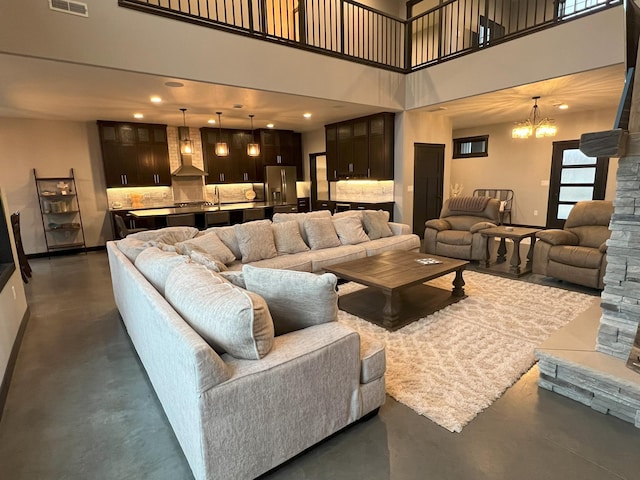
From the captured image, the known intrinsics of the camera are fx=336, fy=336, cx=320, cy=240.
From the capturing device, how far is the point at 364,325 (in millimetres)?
3211

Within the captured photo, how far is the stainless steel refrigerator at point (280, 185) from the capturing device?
905 cm

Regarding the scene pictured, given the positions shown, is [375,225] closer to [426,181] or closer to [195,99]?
[426,181]

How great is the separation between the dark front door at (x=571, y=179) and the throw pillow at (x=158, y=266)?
27.6 feet

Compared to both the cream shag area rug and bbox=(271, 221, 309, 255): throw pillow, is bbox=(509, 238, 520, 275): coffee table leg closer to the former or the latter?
the cream shag area rug

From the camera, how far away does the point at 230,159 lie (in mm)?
8711

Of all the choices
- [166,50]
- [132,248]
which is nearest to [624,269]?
[132,248]

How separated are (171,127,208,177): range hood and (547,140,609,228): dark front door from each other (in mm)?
8296

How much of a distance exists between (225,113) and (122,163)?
2.64 meters

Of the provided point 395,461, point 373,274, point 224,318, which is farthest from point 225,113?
point 395,461

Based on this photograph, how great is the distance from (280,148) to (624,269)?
8298 mm

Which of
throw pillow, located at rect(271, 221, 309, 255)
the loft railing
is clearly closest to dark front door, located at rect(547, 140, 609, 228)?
the loft railing

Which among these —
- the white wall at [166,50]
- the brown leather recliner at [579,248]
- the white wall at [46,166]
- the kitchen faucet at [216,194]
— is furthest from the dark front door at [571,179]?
the white wall at [46,166]

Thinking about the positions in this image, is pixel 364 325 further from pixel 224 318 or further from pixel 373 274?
pixel 224 318

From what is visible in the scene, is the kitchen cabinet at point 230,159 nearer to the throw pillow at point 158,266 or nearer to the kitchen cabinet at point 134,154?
the kitchen cabinet at point 134,154
